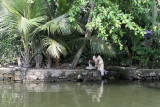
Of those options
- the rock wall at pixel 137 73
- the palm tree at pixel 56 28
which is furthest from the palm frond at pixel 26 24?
the rock wall at pixel 137 73

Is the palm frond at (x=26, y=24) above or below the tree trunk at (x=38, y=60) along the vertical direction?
above

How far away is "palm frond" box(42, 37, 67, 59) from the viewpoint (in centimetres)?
772

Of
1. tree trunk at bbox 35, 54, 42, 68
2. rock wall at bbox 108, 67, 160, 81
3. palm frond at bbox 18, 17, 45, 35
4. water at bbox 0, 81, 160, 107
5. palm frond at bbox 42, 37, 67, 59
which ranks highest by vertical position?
palm frond at bbox 18, 17, 45, 35

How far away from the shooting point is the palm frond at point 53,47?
25.3 ft

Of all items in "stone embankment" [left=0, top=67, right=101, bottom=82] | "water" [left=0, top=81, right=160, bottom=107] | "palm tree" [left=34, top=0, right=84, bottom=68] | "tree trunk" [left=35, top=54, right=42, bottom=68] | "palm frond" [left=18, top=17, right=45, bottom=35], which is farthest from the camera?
"tree trunk" [left=35, top=54, right=42, bottom=68]

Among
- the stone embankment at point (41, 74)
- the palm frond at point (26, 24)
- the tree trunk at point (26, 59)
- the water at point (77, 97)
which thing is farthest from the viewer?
the tree trunk at point (26, 59)

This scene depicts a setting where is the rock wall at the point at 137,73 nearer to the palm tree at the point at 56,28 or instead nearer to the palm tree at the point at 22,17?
the palm tree at the point at 56,28

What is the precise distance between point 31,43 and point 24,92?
263cm

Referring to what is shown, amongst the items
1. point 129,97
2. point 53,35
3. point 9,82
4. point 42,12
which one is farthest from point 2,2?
point 129,97

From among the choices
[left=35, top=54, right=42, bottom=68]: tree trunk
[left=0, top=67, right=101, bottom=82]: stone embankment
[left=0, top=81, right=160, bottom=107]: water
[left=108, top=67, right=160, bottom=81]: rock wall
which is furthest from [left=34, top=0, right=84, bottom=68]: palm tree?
[left=108, top=67, right=160, bottom=81]: rock wall

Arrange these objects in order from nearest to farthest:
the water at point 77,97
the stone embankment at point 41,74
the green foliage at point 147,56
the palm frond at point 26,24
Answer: the water at point 77,97 → the palm frond at point 26,24 → the stone embankment at point 41,74 → the green foliage at point 147,56

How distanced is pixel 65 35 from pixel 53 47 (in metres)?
1.35

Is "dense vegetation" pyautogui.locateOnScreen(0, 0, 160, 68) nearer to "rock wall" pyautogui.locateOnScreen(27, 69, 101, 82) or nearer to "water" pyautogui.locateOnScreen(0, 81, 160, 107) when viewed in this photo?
"rock wall" pyautogui.locateOnScreen(27, 69, 101, 82)

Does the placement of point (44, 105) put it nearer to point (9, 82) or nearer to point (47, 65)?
point (9, 82)
